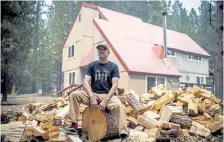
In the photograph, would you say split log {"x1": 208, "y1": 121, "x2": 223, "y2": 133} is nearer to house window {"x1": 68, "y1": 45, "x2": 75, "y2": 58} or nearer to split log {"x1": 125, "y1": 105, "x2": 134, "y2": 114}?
split log {"x1": 125, "y1": 105, "x2": 134, "y2": 114}

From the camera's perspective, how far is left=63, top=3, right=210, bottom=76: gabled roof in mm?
16203

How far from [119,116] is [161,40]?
60.6 ft

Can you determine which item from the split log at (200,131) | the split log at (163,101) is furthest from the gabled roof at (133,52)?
the split log at (200,131)

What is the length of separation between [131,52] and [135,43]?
1.78 metres

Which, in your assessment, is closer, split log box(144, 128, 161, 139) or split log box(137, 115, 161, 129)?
split log box(144, 128, 161, 139)

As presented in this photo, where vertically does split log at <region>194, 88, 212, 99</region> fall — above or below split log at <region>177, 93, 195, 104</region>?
above

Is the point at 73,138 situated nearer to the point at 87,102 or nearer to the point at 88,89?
the point at 87,102

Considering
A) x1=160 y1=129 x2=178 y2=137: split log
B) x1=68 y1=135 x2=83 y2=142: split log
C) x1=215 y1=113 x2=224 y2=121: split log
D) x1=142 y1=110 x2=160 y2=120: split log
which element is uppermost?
x1=142 y1=110 x2=160 y2=120: split log

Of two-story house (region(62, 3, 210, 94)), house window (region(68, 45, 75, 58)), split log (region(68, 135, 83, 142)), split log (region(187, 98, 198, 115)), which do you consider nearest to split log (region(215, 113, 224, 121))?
split log (region(187, 98, 198, 115))

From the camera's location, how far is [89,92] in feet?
13.7

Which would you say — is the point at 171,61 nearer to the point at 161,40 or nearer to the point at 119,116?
the point at 161,40

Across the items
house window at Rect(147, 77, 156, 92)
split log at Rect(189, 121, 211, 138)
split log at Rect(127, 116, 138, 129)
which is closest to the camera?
split log at Rect(189, 121, 211, 138)

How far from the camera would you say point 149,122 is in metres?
5.60

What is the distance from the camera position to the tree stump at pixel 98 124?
13.9ft
